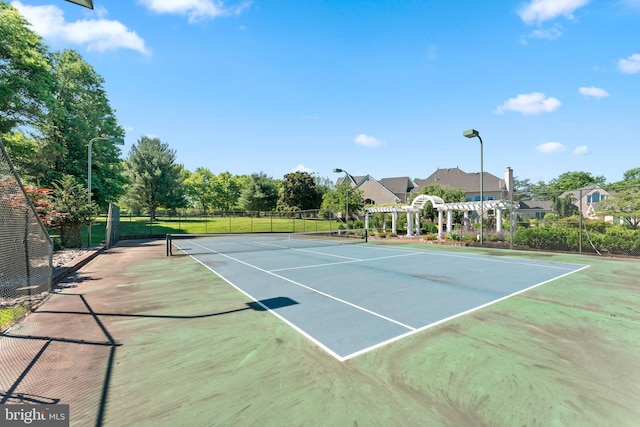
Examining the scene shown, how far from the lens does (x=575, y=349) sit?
4137mm

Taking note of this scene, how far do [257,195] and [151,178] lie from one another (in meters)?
21.8

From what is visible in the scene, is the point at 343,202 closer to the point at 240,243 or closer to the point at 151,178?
the point at 240,243

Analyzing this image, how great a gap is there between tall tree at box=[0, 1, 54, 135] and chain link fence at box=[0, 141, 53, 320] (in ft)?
47.6

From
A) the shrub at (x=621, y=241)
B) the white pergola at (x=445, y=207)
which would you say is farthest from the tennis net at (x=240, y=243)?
the shrub at (x=621, y=241)

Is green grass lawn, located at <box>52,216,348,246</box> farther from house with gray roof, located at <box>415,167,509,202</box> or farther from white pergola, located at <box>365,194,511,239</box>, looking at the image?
house with gray roof, located at <box>415,167,509,202</box>

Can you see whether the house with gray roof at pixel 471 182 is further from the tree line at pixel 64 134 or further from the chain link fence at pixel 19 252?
the chain link fence at pixel 19 252

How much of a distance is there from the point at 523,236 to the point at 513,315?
1578 centimetres

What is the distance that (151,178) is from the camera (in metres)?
45.8

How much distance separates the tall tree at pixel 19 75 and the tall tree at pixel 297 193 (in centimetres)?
4470

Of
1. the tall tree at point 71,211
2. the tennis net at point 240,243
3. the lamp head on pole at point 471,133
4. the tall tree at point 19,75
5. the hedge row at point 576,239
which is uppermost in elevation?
the tall tree at point 19,75

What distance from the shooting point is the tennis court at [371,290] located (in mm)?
4863

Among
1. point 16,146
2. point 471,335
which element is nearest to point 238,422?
point 471,335

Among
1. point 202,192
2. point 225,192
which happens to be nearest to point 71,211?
point 225,192

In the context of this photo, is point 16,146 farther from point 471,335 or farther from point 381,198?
point 381,198
